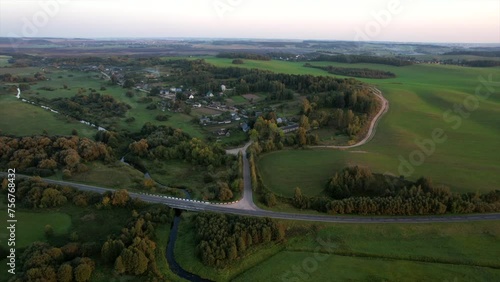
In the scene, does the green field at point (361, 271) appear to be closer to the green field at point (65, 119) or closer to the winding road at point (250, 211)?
the winding road at point (250, 211)

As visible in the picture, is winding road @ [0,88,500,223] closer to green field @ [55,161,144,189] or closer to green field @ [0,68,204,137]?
green field @ [55,161,144,189]

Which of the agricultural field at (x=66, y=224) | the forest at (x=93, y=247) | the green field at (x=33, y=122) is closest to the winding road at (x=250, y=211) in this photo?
the forest at (x=93, y=247)

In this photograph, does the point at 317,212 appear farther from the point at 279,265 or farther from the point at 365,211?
the point at 279,265

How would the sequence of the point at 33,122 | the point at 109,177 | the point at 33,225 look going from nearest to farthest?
the point at 33,225
the point at 109,177
the point at 33,122

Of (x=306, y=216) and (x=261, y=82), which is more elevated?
(x=261, y=82)

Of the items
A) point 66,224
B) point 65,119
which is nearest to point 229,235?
point 66,224

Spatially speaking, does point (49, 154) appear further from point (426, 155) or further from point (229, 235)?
point (426, 155)
